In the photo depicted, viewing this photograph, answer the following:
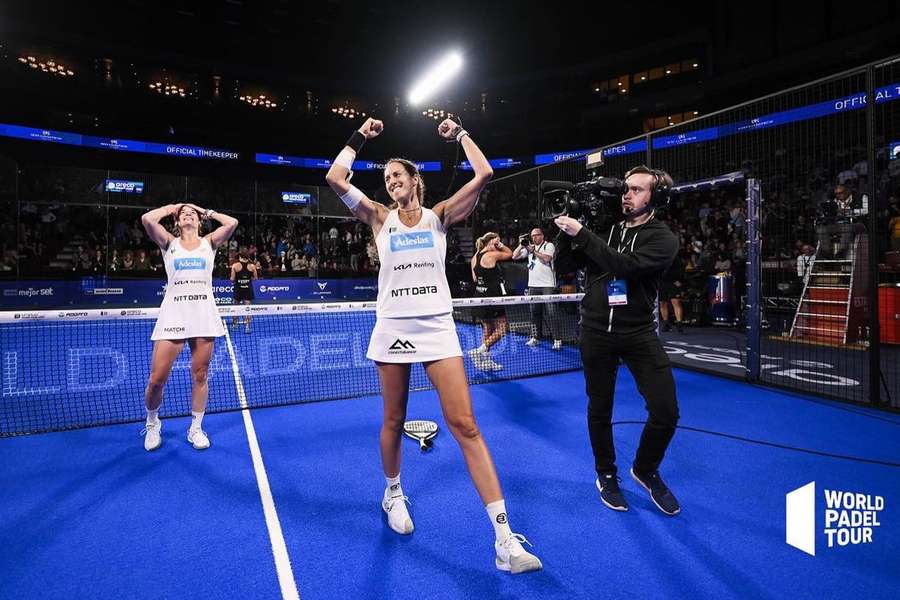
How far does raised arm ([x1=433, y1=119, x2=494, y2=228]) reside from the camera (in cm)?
284

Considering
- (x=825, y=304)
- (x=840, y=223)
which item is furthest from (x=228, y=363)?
(x=840, y=223)

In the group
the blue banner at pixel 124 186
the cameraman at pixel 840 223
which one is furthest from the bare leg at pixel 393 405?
the blue banner at pixel 124 186

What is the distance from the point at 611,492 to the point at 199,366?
3880 millimetres

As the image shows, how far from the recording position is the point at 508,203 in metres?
28.6

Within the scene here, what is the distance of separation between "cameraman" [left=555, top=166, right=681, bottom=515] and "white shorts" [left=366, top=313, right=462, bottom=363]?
1.05m

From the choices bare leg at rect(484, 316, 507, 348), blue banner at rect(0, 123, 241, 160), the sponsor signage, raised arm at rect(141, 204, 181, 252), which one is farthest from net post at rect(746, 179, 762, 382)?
blue banner at rect(0, 123, 241, 160)

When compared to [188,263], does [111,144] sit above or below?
above

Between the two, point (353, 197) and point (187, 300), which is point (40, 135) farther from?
point (353, 197)

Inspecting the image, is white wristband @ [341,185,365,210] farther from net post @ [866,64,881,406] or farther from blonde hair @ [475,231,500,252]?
net post @ [866,64,881,406]

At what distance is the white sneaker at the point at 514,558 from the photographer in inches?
101

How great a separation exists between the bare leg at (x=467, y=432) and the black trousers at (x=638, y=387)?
119 centimetres

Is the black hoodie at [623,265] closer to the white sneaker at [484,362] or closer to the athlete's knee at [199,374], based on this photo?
the athlete's knee at [199,374]

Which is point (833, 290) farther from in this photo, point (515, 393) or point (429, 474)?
point (429, 474)

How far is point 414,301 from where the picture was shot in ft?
9.21
